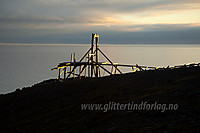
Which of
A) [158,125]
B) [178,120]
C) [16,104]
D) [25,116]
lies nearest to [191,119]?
[178,120]

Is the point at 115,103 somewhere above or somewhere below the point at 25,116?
above

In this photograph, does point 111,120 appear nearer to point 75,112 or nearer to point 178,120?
point 178,120

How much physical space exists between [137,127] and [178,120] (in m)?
1.32

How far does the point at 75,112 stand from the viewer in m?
9.81

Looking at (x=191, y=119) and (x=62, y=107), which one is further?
(x=62, y=107)

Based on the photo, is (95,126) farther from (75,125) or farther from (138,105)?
(138,105)

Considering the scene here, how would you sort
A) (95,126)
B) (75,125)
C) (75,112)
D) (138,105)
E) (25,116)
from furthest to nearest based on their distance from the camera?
1. (25,116)
2. (75,112)
3. (138,105)
4. (75,125)
5. (95,126)

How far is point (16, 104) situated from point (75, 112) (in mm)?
6343

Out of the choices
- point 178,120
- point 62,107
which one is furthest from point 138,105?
point 62,107

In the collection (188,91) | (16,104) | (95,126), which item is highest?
(188,91)

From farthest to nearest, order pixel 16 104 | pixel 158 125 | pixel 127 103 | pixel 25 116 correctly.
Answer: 1. pixel 16 104
2. pixel 25 116
3. pixel 127 103
4. pixel 158 125

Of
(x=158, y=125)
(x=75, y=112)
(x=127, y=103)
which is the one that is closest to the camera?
(x=158, y=125)

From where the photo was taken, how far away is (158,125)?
650 cm

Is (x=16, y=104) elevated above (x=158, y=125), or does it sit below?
below
